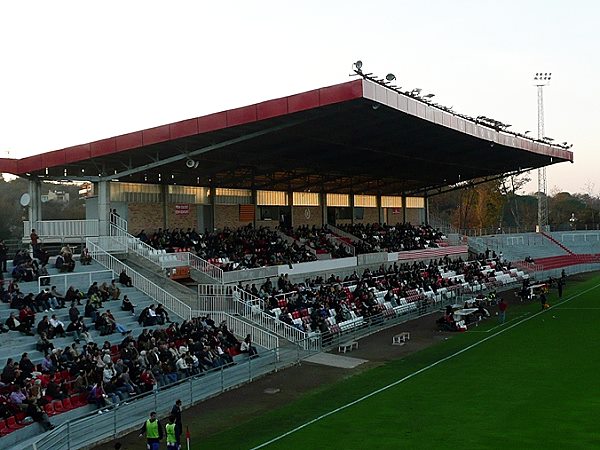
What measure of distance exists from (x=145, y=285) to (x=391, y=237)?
2897 cm

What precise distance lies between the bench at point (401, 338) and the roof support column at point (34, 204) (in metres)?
17.5

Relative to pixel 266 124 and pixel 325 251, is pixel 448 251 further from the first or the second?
pixel 266 124

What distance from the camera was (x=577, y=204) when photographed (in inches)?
4857

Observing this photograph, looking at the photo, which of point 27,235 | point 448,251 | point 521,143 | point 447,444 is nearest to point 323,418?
point 447,444

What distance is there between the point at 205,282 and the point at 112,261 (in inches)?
186

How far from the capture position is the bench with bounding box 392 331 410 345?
2939 centimetres

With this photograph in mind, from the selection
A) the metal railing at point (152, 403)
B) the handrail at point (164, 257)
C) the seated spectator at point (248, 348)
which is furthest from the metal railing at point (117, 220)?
the metal railing at point (152, 403)

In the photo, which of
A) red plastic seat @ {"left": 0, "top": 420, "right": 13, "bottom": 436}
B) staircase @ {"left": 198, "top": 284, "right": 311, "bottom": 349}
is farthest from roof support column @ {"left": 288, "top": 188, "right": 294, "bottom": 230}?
red plastic seat @ {"left": 0, "top": 420, "right": 13, "bottom": 436}

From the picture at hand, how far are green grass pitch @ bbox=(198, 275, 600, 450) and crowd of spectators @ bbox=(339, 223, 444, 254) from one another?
22043 millimetres

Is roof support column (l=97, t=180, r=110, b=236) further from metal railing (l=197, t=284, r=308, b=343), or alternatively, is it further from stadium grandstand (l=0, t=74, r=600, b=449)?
metal railing (l=197, t=284, r=308, b=343)

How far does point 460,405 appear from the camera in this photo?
1853cm

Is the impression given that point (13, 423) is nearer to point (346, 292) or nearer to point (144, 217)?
point (346, 292)

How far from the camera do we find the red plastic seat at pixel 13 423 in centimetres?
1527

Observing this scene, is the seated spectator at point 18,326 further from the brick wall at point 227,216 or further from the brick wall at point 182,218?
the brick wall at point 227,216
